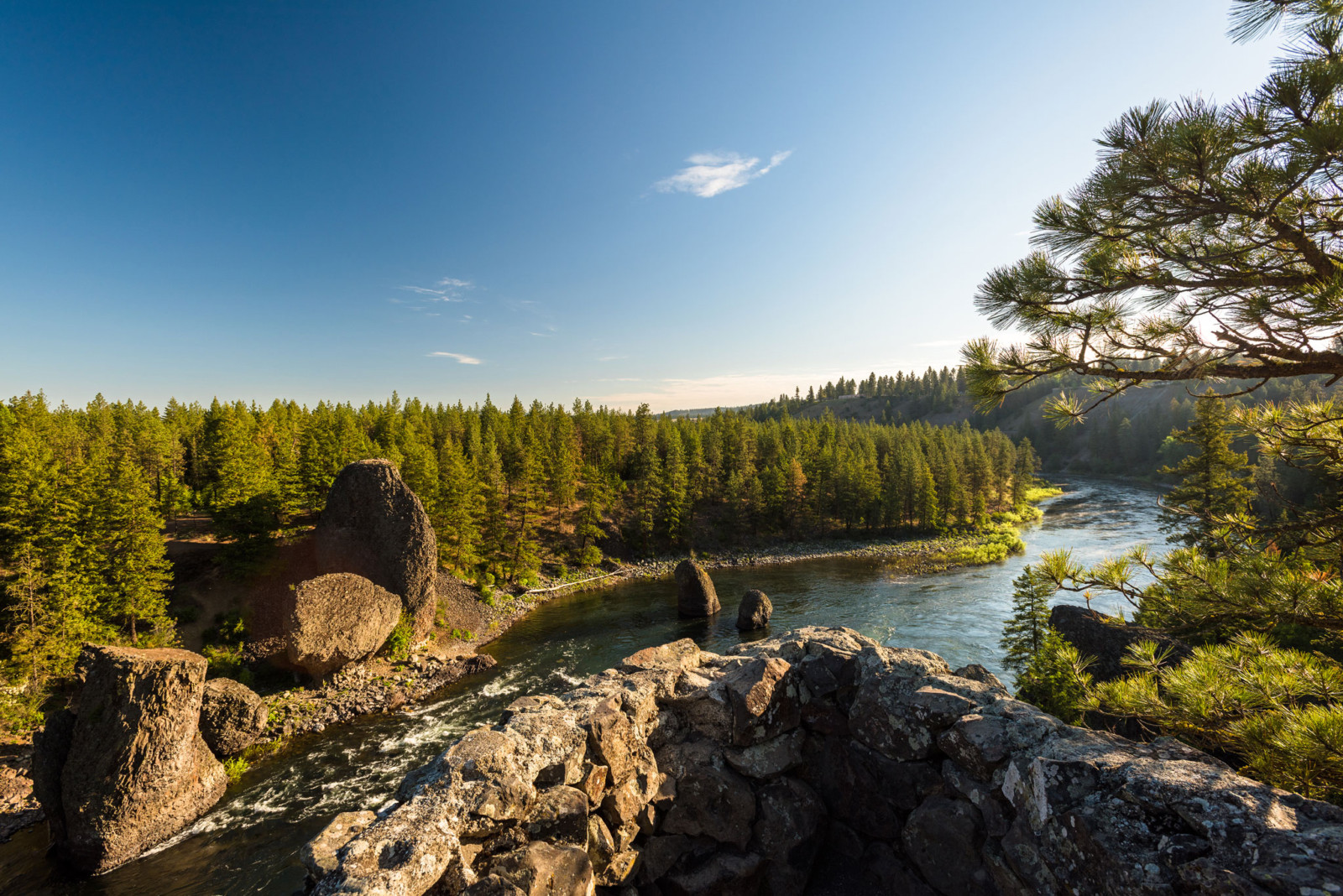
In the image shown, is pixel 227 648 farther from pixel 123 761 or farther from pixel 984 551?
pixel 984 551

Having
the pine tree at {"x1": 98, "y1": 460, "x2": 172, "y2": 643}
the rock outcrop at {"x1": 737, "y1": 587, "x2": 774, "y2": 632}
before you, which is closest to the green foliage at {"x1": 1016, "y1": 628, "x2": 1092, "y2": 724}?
the rock outcrop at {"x1": 737, "y1": 587, "x2": 774, "y2": 632}

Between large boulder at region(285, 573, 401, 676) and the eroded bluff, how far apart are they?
18.9 meters

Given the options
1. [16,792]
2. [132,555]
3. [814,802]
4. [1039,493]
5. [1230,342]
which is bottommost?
[1039,493]

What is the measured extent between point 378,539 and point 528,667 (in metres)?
11.3

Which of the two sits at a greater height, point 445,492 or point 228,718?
point 445,492

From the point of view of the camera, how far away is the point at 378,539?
27.3 metres

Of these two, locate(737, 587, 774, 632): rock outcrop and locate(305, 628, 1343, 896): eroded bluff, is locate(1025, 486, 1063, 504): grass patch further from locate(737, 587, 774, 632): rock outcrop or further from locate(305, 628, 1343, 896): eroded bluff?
locate(305, 628, 1343, 896): eroded bluff

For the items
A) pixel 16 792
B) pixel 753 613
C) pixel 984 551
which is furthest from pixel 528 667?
pixel 984 551

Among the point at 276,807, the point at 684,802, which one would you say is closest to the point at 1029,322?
the point at 684,802

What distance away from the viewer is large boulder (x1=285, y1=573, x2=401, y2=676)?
68.6 feet

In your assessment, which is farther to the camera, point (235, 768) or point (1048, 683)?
point (235, 768)

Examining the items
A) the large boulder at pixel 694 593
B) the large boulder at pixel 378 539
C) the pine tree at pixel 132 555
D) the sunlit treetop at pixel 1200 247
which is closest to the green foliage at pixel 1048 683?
the sunlit treetop at pixel 1200 247

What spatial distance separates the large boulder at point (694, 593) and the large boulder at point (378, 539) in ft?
49.0

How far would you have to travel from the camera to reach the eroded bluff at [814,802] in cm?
442
